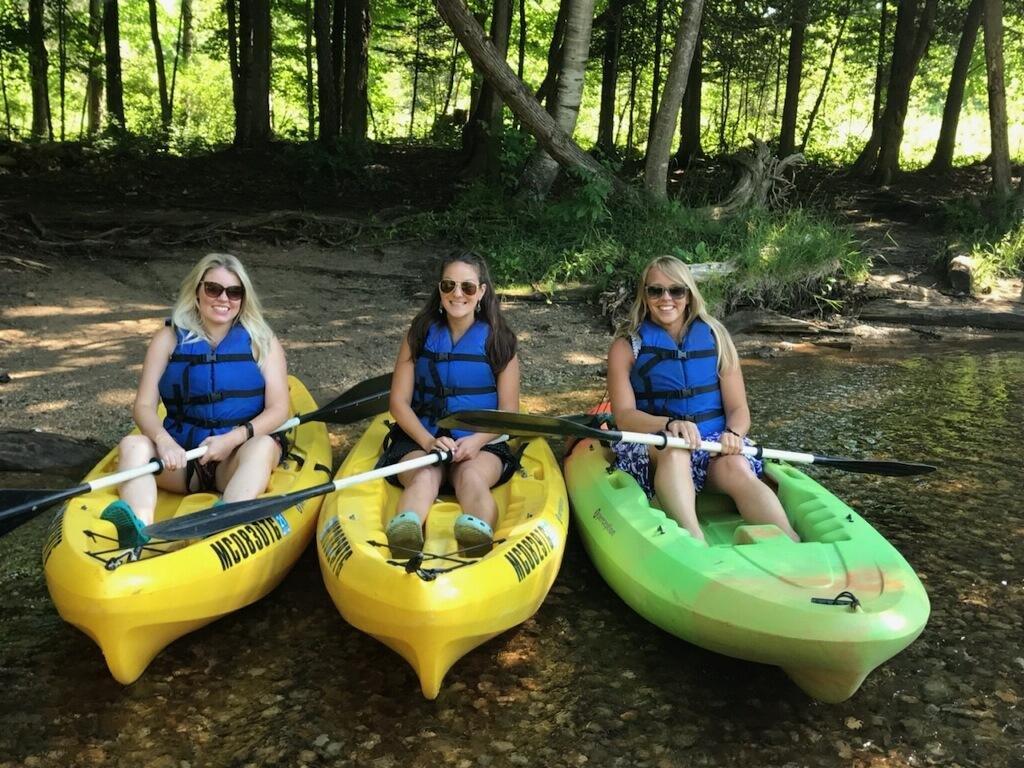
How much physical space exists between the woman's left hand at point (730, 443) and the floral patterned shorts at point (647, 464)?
85 mm

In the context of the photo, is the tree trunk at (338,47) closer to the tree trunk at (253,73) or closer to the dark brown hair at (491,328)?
the tree trunk at (253,73)

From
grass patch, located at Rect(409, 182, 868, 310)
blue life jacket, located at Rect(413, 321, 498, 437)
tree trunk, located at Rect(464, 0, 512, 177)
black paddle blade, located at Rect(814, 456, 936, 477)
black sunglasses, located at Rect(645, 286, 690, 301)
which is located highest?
tree trunk, located at Rect(464, 0, 512, 177)

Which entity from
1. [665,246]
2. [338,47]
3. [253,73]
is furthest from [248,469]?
[338,47]

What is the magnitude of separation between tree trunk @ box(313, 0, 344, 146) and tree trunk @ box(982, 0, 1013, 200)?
333 inches

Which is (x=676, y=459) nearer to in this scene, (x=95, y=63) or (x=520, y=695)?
(x=520, y=695)

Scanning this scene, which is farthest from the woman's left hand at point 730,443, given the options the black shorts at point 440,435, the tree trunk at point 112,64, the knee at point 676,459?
the tree trunk at point 112,64

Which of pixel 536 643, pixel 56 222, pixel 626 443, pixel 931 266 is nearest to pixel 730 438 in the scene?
pixel 626 443

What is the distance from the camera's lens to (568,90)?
8836mm

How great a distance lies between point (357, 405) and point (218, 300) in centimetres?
108

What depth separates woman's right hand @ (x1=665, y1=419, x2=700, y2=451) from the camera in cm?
329

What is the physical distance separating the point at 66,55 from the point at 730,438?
17.1m

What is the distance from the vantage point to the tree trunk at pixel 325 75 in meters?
12.6

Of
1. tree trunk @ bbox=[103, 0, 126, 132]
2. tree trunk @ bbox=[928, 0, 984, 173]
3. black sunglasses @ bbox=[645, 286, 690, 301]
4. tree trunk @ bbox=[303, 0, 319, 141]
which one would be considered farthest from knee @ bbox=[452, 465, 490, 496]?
tree trunk @ bbox=[303, 0, 319, 141]

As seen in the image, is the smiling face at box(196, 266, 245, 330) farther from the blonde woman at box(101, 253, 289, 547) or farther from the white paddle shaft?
the white paddle shaft
